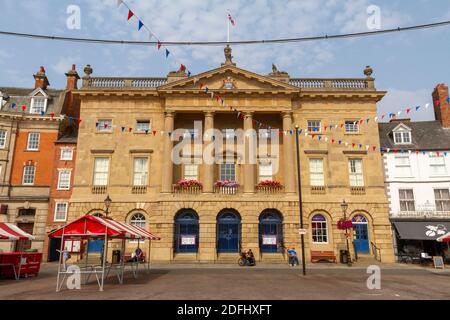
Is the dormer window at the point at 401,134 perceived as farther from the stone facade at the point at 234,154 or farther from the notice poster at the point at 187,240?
the notice poster at the point at 187,240

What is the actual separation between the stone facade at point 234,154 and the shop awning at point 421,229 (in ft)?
3.33

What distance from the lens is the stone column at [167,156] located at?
28500 millimetres

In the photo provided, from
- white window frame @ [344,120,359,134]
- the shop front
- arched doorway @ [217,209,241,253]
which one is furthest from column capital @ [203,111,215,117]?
the shop front

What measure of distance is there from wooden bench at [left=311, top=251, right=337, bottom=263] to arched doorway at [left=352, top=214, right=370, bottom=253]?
2.54 meters

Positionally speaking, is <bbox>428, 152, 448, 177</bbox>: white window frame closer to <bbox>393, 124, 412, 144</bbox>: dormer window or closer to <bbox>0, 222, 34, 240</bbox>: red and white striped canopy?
<bbox>393, 124, 412, 144</bbox>: dormer window

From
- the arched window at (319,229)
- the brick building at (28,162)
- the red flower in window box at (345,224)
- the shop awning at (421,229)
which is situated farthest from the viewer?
the brick building at (28,162)

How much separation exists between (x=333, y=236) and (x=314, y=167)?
5.81 meters

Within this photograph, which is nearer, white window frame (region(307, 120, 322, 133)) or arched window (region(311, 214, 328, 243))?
arched window (region(311, 214, 328, 243))

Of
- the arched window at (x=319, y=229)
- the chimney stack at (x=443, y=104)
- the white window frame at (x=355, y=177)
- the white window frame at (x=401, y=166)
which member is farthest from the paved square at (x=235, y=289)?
the chimney stack at (x=443, y=104)

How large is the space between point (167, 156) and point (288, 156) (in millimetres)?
9976

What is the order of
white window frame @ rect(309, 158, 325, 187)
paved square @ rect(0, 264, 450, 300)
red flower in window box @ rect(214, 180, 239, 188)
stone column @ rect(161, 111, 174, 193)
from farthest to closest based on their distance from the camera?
white window frame @ rect(309, 158, 325, 187) < red flower in window box @ rect(214, 180, 239, 188) < stone column @ rect(161, 111, 174, 193) < paved square @ rect(0, 264, 450, 300)

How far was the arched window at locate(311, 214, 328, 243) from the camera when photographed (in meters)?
28.4

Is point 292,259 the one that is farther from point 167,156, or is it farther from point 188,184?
point 167,156

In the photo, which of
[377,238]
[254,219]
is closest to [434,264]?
[377,238]
